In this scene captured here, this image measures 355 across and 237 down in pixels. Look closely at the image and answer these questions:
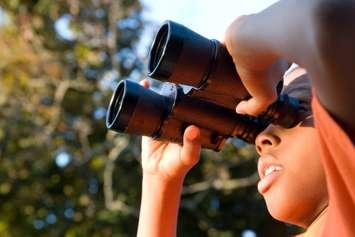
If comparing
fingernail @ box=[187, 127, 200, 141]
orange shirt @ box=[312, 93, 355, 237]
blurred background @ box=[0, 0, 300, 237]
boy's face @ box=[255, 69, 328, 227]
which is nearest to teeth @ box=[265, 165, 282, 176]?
boy's face @ box=[255, 69, 328, 227]

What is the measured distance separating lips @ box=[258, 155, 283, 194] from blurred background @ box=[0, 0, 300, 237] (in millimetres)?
4812

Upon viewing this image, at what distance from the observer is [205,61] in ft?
2.90

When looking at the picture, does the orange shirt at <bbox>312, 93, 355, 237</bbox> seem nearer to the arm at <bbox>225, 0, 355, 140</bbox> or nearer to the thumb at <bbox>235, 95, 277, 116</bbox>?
the arm at <bbox>225, 0, 355, 140</bbox>

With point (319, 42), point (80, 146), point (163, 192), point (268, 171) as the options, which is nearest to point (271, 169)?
point (268, 171)

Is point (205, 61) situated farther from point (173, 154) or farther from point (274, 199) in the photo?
point (173, 154)

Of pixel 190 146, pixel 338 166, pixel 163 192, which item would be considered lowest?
pixel 163 192

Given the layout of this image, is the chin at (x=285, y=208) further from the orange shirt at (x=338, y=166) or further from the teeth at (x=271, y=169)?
the orange shirt at (x=338, y=166)

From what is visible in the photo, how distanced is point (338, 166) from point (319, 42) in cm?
11

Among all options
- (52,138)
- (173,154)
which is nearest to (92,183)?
(52,138)

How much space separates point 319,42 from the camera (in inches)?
23.1

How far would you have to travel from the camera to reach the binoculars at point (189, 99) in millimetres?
878

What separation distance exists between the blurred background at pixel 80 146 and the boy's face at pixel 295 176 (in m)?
4.82

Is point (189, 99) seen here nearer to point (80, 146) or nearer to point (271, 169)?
point (271, 169)

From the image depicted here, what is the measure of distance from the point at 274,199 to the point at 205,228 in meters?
5.22
